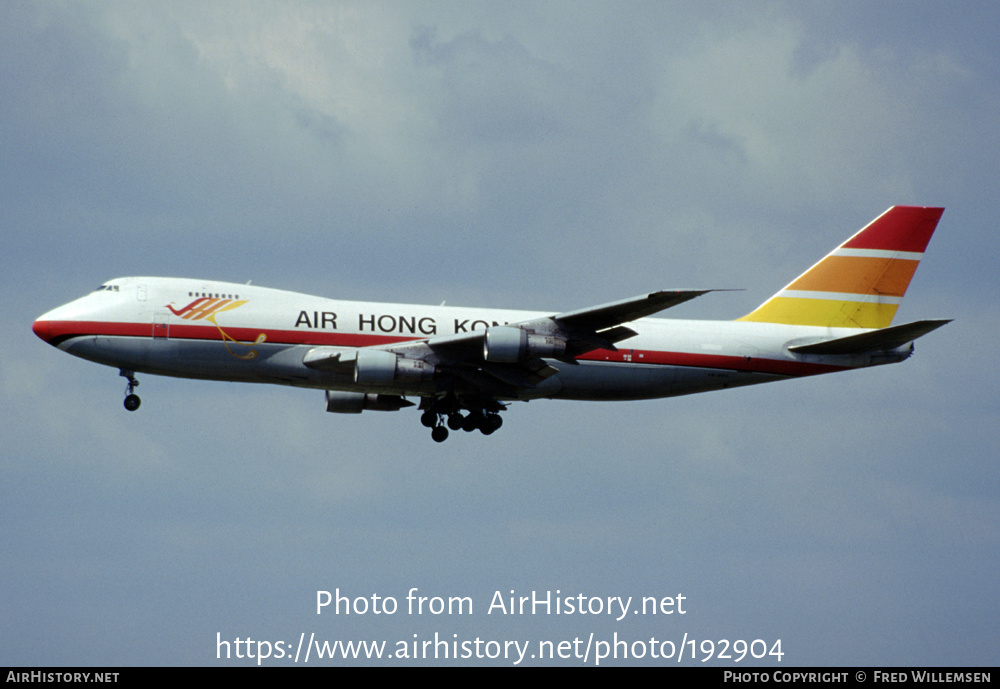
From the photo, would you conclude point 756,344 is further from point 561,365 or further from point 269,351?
point 269,351

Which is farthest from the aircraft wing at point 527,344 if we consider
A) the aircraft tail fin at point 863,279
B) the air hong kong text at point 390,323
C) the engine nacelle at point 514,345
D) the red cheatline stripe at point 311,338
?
the aircraft tail fin at point 863,279

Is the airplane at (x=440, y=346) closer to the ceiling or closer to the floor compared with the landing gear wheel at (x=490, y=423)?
closer to the ceiling

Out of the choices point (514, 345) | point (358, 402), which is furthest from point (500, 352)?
point (358, 402)

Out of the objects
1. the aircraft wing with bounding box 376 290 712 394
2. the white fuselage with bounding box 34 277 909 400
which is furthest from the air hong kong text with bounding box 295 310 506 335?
the aircraft wing with bounding box 376 290 712 394

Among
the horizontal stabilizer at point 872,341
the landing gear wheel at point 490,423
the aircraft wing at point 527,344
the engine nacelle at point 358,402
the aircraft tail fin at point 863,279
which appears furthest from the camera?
the aircraft tail fin at point 863,279

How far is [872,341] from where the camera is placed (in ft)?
156

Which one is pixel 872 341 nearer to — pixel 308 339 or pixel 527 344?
pixel 527 344

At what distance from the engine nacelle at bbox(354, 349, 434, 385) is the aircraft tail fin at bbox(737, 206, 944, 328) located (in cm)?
1557

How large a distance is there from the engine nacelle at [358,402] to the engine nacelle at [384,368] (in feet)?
21.2

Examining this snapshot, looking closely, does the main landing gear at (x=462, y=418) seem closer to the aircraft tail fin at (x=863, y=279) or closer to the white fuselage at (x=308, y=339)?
the white fuselage at (x=308, y=339)

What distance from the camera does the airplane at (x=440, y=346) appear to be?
43.3 m

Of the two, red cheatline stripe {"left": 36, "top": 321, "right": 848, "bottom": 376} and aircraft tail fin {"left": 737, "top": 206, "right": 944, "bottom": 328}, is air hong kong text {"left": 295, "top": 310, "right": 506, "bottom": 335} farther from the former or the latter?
aircraft tail fin {"left": 737, "top": 206, "right": 944, "bottom": 328}

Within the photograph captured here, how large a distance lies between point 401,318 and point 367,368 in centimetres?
392
